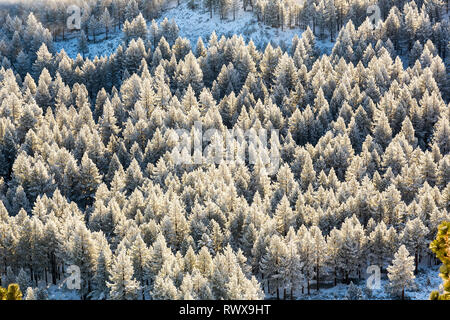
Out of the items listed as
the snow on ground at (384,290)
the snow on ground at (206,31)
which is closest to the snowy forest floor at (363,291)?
the snow on ground at (384,290)

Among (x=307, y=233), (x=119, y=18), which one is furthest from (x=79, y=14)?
(x=307, y=233)

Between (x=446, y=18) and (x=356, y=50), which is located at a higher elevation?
(x=446, y=18)

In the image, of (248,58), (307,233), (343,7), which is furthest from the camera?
(343,7)

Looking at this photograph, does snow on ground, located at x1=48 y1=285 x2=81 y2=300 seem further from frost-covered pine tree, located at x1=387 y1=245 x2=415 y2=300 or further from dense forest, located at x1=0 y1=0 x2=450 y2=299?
frost-covered pine tree, located at x1=387 y1=245 x2=415 y2=300

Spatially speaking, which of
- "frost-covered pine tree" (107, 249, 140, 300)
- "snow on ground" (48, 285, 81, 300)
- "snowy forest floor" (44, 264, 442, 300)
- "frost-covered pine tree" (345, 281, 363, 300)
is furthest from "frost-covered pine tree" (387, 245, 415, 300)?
"snow on ground" (48, 285, 81, 300)

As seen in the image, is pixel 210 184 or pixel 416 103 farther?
pixel 416 103

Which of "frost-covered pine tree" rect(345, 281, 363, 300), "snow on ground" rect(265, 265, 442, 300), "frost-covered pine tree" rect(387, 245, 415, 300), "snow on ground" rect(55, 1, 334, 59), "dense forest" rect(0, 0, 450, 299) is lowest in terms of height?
"snow on ground" rect(265, 265, 442, 300)

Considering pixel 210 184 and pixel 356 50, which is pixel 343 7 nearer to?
pixel 356 50
